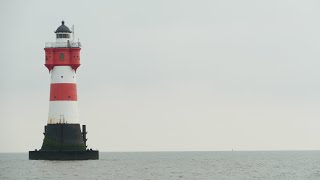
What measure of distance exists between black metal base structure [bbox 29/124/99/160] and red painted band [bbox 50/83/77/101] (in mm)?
2565

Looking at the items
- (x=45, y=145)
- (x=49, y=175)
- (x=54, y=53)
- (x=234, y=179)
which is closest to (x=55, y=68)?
(x=54, y=53)

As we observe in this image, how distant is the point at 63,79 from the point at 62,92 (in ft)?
4.24

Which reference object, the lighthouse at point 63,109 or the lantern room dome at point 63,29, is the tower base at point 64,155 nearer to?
the lighthouse at point 63,109

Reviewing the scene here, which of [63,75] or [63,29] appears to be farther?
[63,29]

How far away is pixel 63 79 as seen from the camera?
85.1m

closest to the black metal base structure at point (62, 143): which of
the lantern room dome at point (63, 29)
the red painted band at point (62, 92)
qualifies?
the red painted band at point (62, 92)

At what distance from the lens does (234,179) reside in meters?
71.2

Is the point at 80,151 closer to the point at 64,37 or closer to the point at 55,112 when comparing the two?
the point at 55,112

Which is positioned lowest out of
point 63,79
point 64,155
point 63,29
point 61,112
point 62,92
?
point 64,155

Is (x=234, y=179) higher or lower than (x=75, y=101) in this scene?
lower

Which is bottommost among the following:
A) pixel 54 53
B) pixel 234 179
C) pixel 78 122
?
pixel 234 179

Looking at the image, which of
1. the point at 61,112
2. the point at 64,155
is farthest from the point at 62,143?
the point at 61,112

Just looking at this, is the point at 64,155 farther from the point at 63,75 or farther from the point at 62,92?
the point at 63,75

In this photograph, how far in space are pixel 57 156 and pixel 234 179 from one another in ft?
68.8
